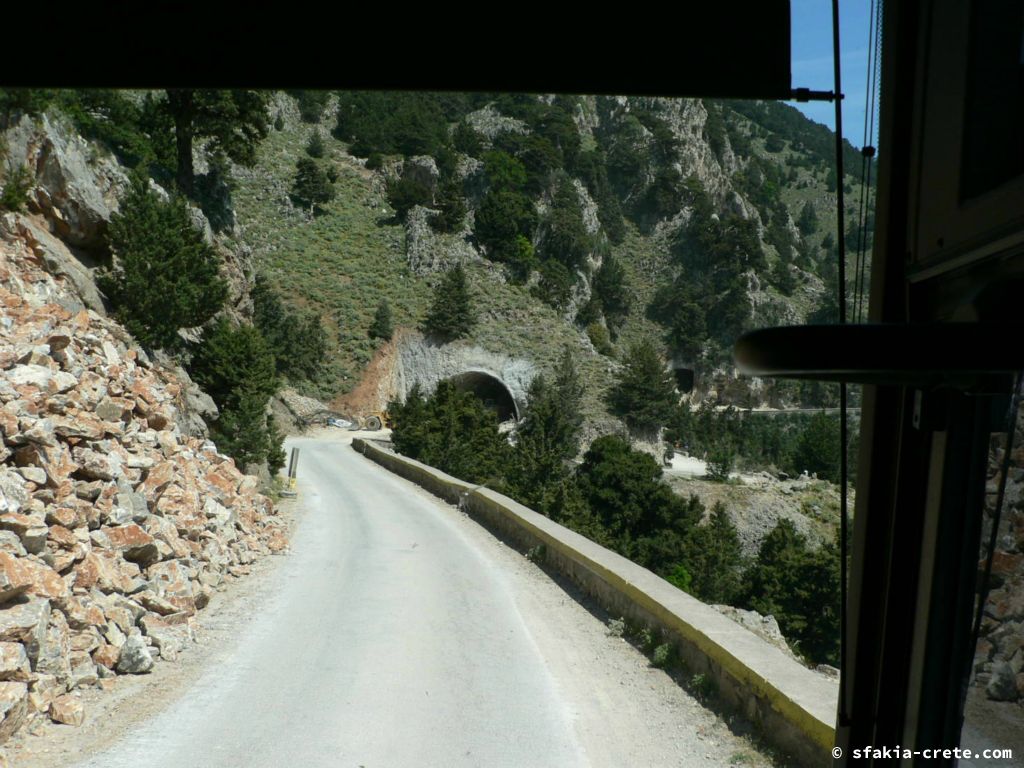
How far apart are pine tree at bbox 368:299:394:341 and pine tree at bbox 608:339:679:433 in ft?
52.7

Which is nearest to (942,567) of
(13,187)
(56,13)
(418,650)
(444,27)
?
(444,27)

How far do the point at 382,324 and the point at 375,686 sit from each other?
187 ft

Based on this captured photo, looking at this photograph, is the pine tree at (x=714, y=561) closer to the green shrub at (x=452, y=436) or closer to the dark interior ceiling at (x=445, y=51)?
the green shrub at (x=452, y=436)

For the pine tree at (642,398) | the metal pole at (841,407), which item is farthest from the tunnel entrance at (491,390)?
the metal pole at (841,407)

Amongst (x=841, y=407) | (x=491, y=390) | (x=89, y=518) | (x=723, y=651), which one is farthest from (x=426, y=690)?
(x=491, y=390)

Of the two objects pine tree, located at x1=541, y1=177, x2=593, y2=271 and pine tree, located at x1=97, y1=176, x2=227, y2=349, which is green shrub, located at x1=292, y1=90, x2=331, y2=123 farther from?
pine tree, located at x1=97, y1=176, x2=227, y2=349

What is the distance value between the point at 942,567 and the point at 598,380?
200 ft

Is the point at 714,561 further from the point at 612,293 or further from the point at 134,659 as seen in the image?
the point at 612,293

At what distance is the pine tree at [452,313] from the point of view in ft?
202

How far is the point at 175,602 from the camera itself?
377 inches

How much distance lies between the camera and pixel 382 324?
2507 inches

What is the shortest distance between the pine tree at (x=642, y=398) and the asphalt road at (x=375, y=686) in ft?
154

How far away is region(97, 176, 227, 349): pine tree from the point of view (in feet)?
69.3

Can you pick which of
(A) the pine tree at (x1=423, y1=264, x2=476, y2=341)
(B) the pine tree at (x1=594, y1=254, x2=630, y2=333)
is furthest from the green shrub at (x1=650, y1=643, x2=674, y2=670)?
(B) the pine tree at (x1=594, y1=254, x2=630, y2=333)
